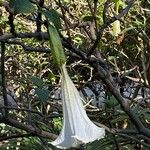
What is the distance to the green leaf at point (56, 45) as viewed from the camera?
0.87 metres

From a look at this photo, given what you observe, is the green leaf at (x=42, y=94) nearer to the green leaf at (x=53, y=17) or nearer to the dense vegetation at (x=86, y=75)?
the dense vegetation at (x=86, y=75)

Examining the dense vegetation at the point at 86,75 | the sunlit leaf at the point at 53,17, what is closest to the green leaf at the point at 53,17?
the sunlit leaf at the point at 53,17

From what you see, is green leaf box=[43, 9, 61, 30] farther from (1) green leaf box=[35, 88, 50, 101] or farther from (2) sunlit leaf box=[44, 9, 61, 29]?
(1) green leaf box=[35, 88, 50, 101]

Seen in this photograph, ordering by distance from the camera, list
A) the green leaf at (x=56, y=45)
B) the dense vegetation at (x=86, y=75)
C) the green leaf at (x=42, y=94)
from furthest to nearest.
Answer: the dense vegetation at (x=86, y=75) < the green leaf at (x=42, y=94) < the green leaf at (x=56, y=45)

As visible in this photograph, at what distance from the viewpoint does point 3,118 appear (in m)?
1.22

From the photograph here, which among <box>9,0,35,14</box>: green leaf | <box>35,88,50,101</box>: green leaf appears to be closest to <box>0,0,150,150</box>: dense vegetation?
<box>35,88,50,101</box>: green leaf

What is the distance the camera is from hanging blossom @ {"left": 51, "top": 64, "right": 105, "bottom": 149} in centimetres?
88

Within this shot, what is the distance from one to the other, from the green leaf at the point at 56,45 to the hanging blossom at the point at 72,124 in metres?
0.02

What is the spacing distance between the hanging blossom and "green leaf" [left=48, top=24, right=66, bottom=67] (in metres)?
0.02

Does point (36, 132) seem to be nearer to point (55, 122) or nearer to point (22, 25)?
point (55, 122)


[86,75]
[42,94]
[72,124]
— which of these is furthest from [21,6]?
[86,75]

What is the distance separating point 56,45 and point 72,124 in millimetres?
163

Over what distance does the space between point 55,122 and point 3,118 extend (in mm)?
1261

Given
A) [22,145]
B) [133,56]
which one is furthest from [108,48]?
[22,145]
